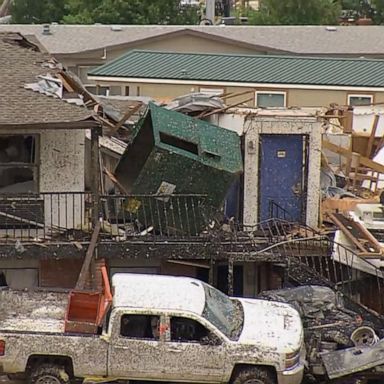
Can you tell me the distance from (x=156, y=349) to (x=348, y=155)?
30.4 ft

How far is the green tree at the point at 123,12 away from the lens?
186ft

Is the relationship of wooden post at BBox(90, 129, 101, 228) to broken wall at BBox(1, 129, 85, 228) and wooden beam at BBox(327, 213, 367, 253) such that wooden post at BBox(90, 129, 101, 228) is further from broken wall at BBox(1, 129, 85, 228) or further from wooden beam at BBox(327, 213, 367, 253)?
wooden beam at BBox(327, 213, 367, 253)

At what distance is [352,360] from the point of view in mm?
14586

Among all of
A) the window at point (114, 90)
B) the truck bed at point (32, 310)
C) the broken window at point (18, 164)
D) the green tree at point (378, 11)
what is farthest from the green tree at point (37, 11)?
the truck bed at point (32, 310)

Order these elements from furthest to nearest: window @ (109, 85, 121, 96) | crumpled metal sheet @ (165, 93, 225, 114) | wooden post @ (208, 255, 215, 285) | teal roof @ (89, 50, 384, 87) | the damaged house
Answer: window @ (109, 85, 121, 96), teal roof @ (89, 50, 384, 87), crumpled metal sheet @ (165, 93, 225, 114), wooden post @ (208, 255, 215, 285), the damaged house

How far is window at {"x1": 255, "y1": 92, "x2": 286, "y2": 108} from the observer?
31.1 m

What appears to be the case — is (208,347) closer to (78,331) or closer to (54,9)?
(78,331)

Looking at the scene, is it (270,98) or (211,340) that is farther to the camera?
(270,98)

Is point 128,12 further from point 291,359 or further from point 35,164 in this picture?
point 291,359

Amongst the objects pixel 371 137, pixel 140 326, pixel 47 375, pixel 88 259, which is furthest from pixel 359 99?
pixel 47 375

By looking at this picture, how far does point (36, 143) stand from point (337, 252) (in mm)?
5600

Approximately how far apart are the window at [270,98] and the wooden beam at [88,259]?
14550mm

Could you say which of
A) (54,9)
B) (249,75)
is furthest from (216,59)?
(54,9)

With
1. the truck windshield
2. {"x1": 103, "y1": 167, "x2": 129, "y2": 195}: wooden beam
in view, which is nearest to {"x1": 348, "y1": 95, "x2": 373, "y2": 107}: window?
{"x1": 103, "y1": 167, "x2": 129, "y2": 195}: wooden beam
